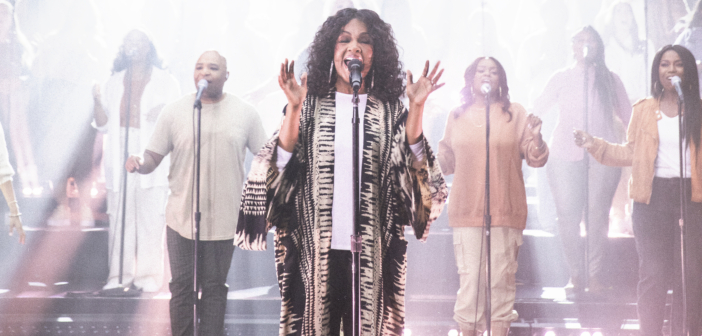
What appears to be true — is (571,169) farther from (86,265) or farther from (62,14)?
(62,14)

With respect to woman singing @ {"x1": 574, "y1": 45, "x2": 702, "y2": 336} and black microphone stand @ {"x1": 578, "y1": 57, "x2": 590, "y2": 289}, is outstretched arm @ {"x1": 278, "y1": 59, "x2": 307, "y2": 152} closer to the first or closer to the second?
woman singing @ {"x1": 574, "y1": 45, "x2": 702, "y2": 336}

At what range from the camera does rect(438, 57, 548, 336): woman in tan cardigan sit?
389cm

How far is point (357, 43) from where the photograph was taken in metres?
2.47

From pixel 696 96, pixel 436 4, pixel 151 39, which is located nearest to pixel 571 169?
pixel 696 96

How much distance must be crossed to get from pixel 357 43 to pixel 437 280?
10.2ft

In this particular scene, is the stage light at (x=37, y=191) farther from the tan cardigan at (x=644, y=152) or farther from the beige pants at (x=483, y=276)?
the tan cardigan at (x=644, y=152)

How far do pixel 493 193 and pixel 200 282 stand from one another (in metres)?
2.09

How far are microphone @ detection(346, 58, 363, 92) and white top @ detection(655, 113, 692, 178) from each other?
3.02m

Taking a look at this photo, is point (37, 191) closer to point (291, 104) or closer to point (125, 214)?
point (125, 214)

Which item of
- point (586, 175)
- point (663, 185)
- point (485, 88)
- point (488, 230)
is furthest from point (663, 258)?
point (485, 88)

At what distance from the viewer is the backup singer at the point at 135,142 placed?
5.07 metres

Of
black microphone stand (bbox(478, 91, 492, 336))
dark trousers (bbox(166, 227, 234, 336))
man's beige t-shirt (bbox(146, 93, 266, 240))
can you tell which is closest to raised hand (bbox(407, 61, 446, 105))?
black microphone stand (bbox(478, 91, 492, 336))

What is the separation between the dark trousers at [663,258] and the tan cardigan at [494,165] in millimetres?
948

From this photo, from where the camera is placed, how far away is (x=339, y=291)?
2354 mm
